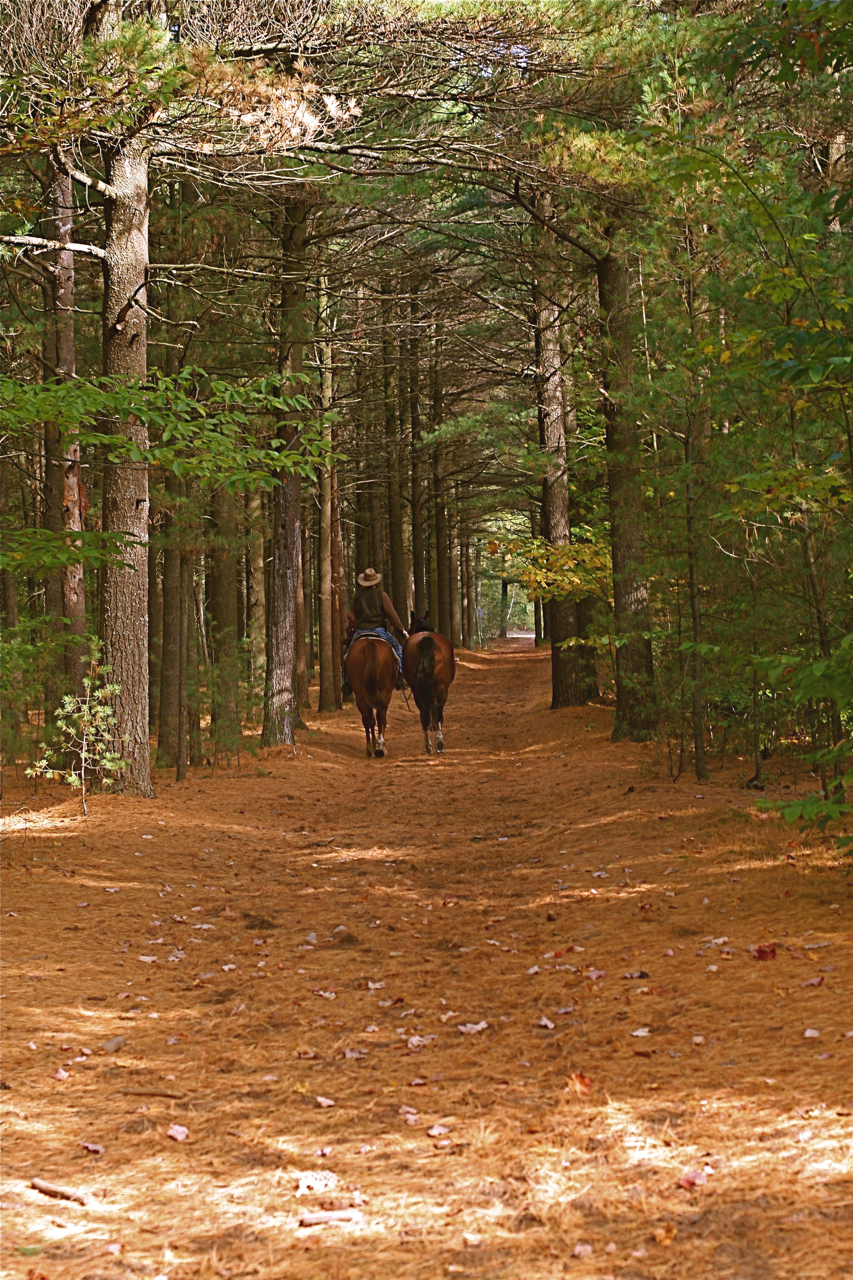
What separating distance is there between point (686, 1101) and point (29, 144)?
8.15m

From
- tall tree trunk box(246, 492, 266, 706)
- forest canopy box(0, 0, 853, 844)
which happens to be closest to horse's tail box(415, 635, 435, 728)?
forest canopy box(0, 0, 853, 844)

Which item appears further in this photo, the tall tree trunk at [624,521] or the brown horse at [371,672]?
the brown horse at [371,672]

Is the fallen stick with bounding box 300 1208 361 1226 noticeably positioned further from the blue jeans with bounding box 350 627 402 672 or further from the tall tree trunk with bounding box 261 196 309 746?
the blue jeans with bounding box 350 627 402 672

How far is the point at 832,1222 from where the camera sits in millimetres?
3160

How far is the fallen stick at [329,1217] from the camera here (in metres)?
3.42

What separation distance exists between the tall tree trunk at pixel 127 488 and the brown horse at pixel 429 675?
18.7 ft

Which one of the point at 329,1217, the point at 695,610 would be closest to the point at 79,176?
the point at 695,610

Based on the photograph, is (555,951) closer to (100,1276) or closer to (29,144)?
(100,1276)

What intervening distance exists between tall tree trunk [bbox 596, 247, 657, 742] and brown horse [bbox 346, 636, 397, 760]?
3.59 meters

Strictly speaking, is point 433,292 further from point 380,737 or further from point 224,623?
point 380,737

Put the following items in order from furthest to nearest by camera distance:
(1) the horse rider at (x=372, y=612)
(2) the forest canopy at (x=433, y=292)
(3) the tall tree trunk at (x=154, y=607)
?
(1) the horse rider at (x=372, y=612) < (3) the tall tree trunk at (x=154, y=607) < (2) the forest canopy at (x=433, y=292)

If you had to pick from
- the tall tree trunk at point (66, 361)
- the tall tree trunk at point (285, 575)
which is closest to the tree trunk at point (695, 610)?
the tall tree trunk at point (66, 361)

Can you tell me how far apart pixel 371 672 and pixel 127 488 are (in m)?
5.76

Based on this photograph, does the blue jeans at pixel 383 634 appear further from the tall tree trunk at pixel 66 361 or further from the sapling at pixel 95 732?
the sapling at pixel 95 732
